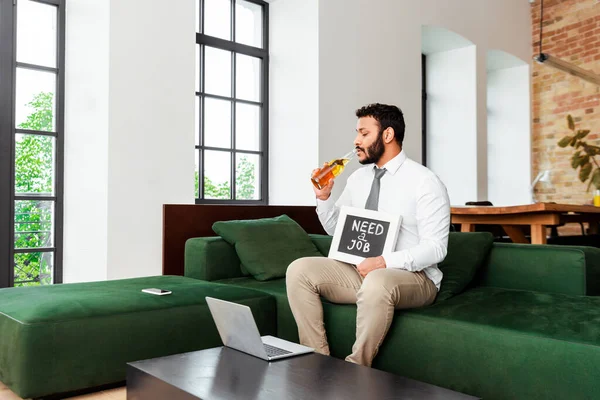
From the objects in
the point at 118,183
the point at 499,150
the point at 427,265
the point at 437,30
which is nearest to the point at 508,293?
the point at 427,265

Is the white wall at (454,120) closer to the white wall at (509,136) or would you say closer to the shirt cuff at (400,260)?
the white wall at (509,136)

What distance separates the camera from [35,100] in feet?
13.0

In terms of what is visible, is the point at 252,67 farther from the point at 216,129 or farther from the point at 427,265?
the point at 427,265

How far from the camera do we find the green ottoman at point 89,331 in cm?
219

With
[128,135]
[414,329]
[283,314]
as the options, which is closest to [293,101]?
[128,135]

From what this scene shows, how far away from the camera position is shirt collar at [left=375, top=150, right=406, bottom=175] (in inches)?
107

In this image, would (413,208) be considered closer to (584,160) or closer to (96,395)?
(96,395)

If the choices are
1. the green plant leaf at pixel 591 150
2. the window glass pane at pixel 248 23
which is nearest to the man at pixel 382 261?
the window glass pane at pixel 248 23

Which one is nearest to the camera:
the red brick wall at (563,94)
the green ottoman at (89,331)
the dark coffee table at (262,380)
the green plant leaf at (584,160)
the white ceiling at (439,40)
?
the dark coffee table at (262,380)

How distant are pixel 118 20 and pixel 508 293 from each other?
2.85 metres

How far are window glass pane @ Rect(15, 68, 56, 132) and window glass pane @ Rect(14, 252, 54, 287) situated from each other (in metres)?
0.85

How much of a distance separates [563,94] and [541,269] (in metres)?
5.30

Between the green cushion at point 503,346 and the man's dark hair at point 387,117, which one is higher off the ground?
the man's dark hair at point 387,117

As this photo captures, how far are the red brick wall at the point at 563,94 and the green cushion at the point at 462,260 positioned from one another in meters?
4.85
